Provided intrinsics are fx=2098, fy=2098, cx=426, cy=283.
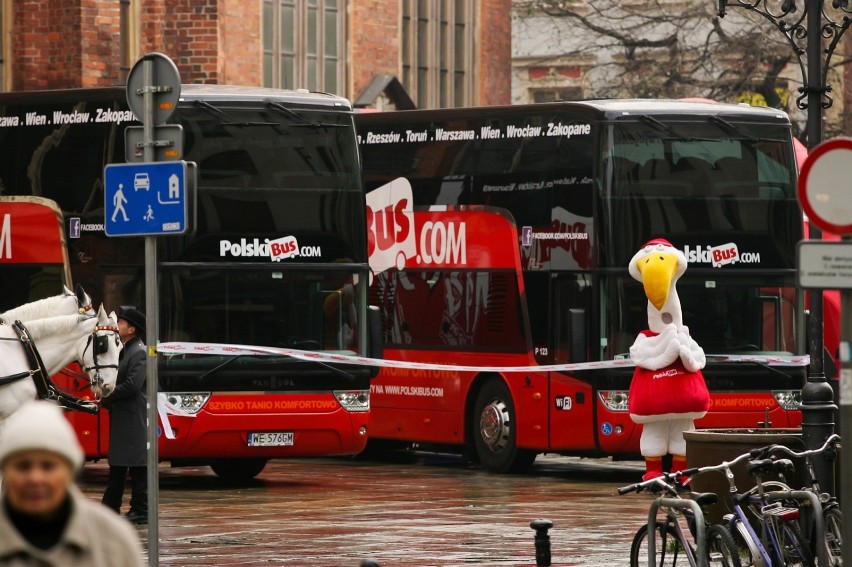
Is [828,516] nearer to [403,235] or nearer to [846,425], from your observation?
[846,425]

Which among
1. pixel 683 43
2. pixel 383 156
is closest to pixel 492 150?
pixel 383 156

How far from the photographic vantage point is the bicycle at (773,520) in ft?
35.6

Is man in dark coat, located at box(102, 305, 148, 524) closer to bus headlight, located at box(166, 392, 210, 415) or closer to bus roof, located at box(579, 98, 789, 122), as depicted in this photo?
bus headlight, located at box(166, 392, 210, 415)

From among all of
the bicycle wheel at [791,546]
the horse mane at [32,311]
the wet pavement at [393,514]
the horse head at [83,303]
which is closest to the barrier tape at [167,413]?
the wet pavement at [393,514]

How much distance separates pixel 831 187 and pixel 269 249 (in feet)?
34.1

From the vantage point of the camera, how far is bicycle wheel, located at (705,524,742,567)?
10.5 metres

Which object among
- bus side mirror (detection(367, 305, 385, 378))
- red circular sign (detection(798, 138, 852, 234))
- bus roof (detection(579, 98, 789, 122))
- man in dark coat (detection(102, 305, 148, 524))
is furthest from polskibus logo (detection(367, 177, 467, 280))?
red circular sign (detection(798, 138, 852, 234))

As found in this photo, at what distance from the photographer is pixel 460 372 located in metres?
23.1

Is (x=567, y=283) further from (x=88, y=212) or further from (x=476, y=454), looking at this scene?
(x=88, y=212)

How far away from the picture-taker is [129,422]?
16.8 meters

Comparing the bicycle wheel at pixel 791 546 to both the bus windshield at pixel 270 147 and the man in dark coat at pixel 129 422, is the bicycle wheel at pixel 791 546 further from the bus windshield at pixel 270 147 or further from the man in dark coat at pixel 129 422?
the bus windshield at pixel 270 147

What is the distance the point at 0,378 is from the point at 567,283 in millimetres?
7473

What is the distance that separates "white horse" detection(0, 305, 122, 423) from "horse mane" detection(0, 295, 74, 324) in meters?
0.15

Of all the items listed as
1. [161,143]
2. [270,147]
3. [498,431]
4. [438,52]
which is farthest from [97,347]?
[438,52]
